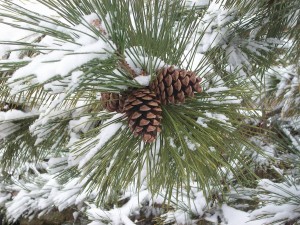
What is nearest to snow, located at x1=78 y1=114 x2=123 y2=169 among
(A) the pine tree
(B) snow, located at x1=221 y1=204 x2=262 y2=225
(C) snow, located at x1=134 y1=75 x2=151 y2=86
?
(A) the pine tree

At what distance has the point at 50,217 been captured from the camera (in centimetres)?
351

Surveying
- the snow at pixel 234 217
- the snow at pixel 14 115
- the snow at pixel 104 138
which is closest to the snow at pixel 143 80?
the snow at pixel 104 138

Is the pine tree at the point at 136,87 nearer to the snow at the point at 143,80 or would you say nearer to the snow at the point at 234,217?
the snow at the point at 143,80

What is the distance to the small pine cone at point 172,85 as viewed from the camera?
75 centimetres

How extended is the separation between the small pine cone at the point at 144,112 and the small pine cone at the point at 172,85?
0.02m

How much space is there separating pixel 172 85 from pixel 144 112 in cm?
9

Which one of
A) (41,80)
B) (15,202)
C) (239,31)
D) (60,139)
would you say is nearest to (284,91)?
(239,31)

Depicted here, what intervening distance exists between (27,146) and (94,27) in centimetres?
71

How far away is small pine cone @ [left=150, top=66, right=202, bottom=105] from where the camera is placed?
2.47 feet

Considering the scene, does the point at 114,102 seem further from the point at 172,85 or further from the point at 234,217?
the point at 234,217

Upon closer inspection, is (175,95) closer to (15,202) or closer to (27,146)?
(27,146)

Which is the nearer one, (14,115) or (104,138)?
(104,138)

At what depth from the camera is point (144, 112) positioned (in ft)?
2.40

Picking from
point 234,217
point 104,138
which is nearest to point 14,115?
point 104,138
